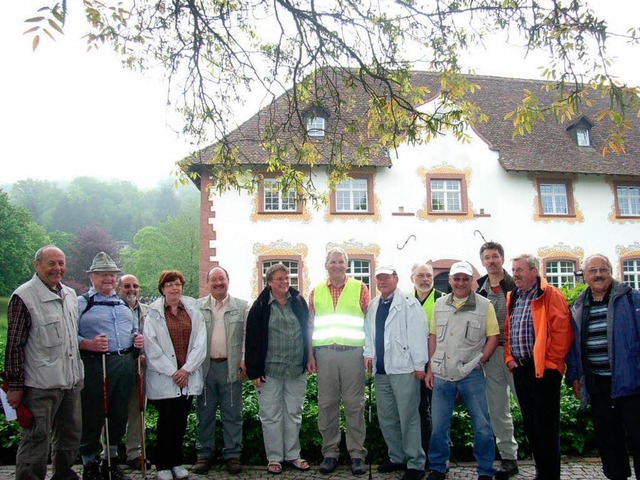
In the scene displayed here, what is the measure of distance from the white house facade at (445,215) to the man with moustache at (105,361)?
462 inches

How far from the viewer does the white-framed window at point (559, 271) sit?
18516 mm

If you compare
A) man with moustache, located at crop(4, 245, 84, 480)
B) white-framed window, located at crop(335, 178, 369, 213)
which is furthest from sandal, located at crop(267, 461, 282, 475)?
white-framed window, located at crop(335, 178, 369, 213)

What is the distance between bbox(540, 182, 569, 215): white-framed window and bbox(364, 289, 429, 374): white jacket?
50.1 ft

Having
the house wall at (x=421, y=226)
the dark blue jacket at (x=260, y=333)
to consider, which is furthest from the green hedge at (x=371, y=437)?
the house wall at (x=421, y=226)

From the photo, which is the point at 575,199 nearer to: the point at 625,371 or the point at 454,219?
the point at 454,219

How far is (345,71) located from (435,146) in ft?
43.2

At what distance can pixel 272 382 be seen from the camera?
5402 mm

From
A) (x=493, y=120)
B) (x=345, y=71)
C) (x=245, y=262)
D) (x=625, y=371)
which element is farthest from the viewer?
(x=493, y=120)

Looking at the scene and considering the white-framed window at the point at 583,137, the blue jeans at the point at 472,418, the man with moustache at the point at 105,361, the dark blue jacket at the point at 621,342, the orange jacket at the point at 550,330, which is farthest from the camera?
the white-framed window at the point at 583,137

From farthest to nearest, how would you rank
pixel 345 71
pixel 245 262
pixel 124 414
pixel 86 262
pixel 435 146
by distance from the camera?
pixel 86 262 < pixel 435 146 < pixel 245 262 < pixel 345 71 < pixel 124 414

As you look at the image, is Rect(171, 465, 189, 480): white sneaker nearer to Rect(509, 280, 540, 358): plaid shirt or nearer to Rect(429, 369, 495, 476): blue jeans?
Rect(429, 369, 495, 476): blue jeans

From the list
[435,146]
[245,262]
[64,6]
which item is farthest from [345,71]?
[435,146]

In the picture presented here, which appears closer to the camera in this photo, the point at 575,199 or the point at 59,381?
the point at 59,381

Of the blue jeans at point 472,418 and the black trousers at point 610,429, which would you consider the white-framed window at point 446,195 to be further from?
the black trousers at point 610,429
